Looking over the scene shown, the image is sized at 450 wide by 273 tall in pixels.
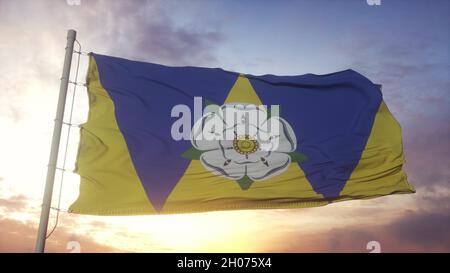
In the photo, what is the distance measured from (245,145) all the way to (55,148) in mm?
3548

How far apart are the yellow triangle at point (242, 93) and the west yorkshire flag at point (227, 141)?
0.07ft

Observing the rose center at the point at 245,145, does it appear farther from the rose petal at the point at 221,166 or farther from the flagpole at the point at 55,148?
the flagpole at the point at 55,148

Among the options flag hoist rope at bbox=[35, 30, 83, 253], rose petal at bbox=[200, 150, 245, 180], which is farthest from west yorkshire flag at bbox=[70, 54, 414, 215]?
flag hoist rope at bbox=[35, 30, 83, 253]

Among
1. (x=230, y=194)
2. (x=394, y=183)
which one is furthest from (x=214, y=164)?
(x=394, y=183)

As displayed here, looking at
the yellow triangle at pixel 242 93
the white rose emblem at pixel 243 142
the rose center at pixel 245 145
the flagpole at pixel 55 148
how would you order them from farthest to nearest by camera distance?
the yellow triangle at pixel 242 93, the rose center at pixel 245 145, the white rose emblem at pixel 243 142, the flagpole at pixel 55 148

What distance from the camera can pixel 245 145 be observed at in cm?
966

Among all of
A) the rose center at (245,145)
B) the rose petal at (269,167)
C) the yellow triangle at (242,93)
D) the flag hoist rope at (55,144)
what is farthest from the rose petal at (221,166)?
the flag hoist rope at (55,144)

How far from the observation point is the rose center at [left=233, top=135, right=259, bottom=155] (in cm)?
961

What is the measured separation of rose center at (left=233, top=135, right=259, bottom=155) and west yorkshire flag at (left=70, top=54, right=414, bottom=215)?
0.06 feet

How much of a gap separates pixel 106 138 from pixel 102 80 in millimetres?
1130

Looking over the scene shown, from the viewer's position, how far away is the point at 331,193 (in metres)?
9.59

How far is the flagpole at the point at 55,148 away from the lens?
7578 mm

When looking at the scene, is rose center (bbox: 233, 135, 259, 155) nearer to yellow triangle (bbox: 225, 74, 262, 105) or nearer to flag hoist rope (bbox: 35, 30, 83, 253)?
yellow triangle (bbox: 225, 74, 262, 105)
